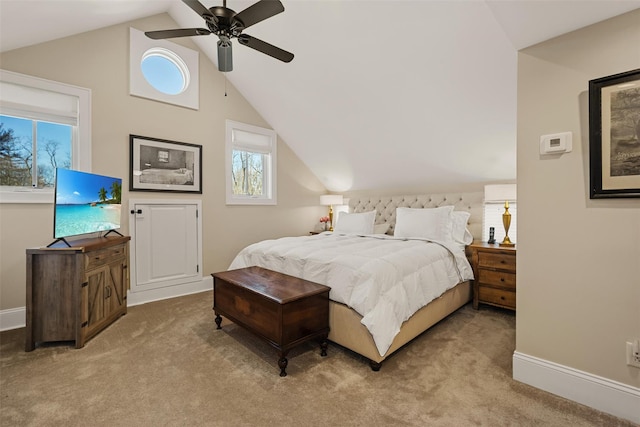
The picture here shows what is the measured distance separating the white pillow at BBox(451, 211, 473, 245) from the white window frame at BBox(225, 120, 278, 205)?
9.15 ft

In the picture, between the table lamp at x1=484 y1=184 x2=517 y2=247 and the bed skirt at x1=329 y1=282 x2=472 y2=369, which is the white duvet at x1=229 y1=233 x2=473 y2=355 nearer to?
the bed skirt at x1=329 y1=282 x2=472 y2=369

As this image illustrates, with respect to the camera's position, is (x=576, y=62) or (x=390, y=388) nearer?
(x=576, y=62)

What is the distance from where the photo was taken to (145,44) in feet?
11.7

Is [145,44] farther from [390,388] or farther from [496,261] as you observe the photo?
[496,261]

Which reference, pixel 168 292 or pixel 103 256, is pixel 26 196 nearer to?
pixel 103 256

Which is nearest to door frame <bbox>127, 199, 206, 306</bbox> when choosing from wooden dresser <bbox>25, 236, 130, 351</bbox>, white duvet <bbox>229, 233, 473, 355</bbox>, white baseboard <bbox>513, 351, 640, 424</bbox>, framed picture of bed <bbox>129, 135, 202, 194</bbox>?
framed picture of bed <bbox>129, 135, 202, 194</bbox>

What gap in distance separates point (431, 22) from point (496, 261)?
2.37m

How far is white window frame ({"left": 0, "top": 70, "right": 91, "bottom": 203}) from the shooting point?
109 inches

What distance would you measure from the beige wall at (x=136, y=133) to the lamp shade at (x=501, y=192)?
305cm

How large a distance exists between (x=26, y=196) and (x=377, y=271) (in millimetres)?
3435

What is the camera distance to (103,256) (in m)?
2.69

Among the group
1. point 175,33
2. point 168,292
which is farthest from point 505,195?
point 168,292

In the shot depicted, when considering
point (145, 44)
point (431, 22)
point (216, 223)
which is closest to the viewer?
point (431, 22)

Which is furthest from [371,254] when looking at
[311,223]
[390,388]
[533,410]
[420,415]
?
[311,223]
